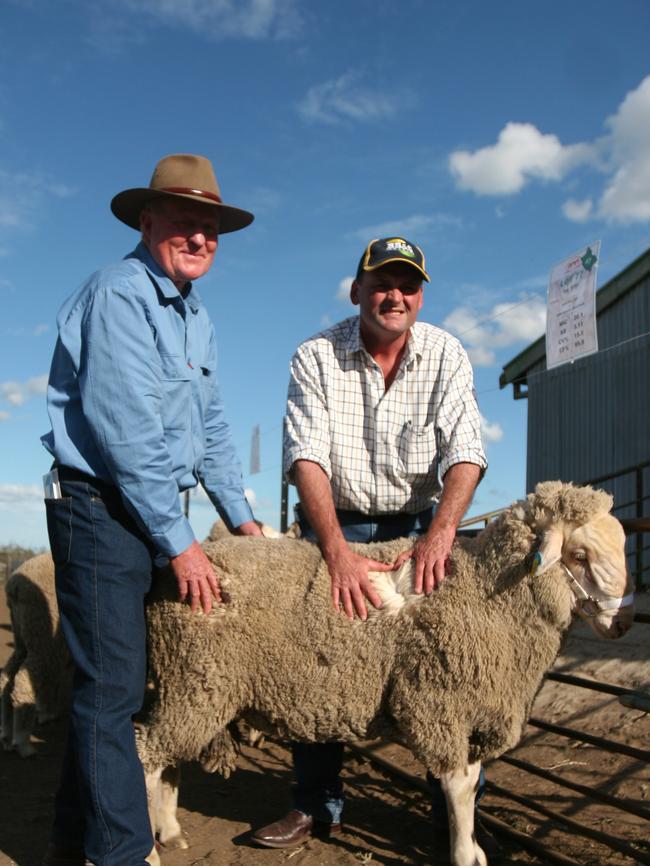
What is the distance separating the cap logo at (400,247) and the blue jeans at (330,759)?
1.23 m

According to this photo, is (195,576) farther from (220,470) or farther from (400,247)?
(400,247)

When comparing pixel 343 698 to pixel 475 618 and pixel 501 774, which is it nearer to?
pixel 475 618

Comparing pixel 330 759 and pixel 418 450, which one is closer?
pixel 418 450

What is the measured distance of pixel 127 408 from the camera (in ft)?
9.23

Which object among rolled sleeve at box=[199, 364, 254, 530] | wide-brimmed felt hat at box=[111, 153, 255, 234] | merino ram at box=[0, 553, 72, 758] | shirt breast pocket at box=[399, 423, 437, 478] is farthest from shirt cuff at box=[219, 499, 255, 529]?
merino ram at box=[0, 553, 72, 758]

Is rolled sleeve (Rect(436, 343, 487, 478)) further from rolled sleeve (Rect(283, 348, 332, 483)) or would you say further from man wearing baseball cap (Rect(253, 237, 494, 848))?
rolled sleeve (Rect(283, 348, 332, 483))

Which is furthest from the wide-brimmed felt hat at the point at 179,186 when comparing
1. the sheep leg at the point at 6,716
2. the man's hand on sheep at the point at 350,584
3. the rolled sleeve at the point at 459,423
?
the sheep leg at the point at 6,716

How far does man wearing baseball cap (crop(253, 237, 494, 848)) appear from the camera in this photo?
3.52m

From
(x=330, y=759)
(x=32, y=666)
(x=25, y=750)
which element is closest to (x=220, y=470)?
(x=330, y=759)

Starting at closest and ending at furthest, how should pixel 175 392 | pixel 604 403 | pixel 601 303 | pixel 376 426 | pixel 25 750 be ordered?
pixel 175 392 < pixel 376 426 < pixel 25 750 < pixel 604 403 < pixel 601 303

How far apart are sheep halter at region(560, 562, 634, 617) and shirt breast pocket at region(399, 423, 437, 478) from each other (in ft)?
2.72

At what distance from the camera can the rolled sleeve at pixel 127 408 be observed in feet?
9.20

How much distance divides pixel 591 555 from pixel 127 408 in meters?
1.79

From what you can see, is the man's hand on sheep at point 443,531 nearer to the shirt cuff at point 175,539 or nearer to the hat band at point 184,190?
the shirt cuff at point 175,539
